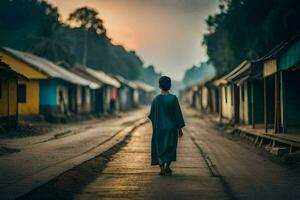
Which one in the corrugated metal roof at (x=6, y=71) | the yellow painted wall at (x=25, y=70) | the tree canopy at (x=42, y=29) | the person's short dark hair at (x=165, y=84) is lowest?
the person's short dark hair at (x=165, y=84)

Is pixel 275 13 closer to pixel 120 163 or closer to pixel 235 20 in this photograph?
pixel 235 20

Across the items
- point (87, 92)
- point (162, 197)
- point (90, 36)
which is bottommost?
point (162, 197)

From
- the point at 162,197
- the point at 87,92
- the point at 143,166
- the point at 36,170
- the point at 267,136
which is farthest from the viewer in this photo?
the point at 87,92

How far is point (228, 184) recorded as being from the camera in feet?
27.7

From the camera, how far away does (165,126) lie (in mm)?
9672

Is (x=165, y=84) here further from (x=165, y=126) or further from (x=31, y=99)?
(x=31, y=99)

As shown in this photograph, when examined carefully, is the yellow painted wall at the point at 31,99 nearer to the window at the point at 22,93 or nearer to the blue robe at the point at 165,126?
the window at the point at 22,93

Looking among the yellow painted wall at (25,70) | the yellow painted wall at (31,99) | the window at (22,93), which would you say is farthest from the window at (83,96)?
the yellow painted wall at (25,70)

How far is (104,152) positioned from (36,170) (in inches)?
159

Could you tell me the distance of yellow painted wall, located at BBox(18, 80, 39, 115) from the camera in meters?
31.5

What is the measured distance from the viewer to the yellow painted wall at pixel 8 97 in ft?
73.2

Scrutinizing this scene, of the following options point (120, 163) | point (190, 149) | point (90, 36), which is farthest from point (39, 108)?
point (90, 36)

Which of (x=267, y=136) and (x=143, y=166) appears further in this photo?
(x=267, y=136)

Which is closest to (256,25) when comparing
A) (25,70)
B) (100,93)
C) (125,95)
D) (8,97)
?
(100,93)
